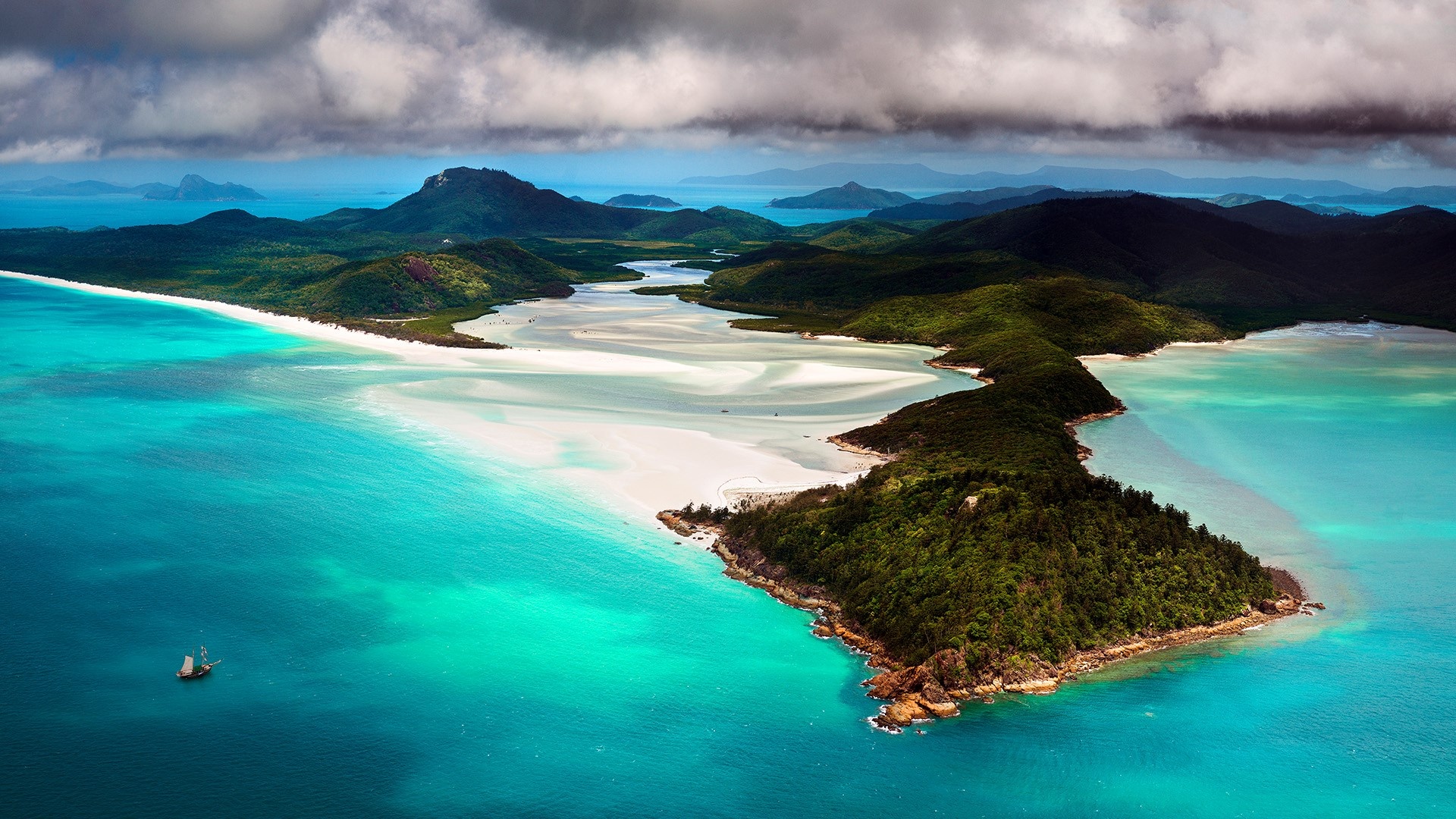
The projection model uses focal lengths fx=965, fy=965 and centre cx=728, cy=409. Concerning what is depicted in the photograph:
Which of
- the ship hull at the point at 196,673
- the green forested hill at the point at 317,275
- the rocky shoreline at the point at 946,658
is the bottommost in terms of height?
the ship hull at the point at 196,673

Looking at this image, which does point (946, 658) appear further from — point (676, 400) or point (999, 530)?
point (676, 400)

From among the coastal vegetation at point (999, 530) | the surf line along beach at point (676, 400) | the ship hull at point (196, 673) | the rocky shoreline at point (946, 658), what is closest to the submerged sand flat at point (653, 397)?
the surf line along beach at point (676, 400)

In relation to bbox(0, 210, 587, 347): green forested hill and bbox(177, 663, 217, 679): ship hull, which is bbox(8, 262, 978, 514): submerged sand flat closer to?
bbox(0, 210, 587, 347): green forested hill

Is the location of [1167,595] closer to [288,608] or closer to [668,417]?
[288,608]

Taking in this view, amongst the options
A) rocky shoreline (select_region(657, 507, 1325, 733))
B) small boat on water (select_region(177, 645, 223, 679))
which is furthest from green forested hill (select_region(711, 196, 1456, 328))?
small boat on water (select_region(177, 645, 223, 679))

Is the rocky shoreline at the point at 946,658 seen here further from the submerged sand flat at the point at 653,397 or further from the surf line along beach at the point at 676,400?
the submerged sand flat at the point at 653,397

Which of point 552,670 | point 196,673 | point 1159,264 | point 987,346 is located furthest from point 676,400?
point 1159,264

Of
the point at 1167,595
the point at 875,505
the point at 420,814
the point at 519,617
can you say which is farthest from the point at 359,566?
the point at 1167,595
